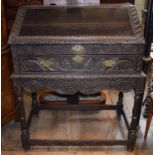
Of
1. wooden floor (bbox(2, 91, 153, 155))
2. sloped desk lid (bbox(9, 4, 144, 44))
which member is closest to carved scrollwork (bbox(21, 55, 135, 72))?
sloped desk lid (bbox(9, 4, 144, 44))

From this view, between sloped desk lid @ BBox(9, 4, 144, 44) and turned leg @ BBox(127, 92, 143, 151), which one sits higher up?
sloped desk lid @ BBox(9, 4, 144, 44)

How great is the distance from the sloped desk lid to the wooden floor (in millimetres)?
893

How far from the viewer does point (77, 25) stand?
172 cm

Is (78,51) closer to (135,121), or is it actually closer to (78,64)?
(78,64)

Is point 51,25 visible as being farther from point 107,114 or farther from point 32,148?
point 107,114

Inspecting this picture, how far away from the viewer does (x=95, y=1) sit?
2.43 meters

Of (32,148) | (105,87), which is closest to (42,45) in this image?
(105,87)

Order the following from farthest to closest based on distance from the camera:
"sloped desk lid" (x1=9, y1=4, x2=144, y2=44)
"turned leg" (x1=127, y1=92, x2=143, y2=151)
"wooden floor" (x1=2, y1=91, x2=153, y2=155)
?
"wooden floor" (x1=2, y1=91, x2=153, y2=155)
"turned leg" (x1=127, y1=92, x2=143, y2=151)
"sloped desk lid" (x1=9, y1=4, x2=144, y2=44)

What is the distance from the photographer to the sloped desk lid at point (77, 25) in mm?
1609

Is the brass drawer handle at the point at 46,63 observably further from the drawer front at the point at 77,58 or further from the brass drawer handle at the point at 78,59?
the brass drawer handle at the point at 78,59

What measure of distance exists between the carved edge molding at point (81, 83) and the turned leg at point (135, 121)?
0.07 metres

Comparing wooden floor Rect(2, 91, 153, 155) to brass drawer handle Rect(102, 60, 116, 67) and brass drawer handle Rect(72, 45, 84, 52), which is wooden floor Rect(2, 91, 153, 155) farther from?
brass drawer handle Rect(72, 45, 84, 52)

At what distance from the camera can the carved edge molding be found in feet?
5.59

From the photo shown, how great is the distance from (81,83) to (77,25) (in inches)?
15.4
